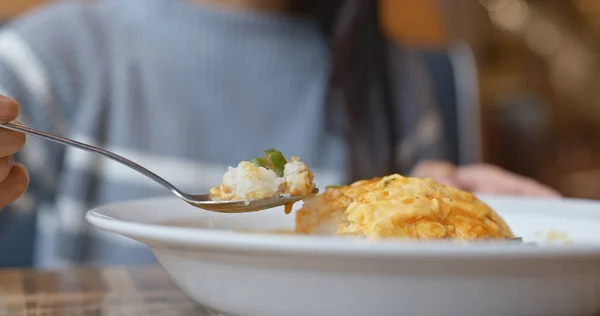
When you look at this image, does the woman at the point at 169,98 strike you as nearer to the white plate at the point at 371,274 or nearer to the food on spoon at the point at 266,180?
the food on spoon at the point at 266,180

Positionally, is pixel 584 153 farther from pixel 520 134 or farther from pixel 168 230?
pixel 168 230

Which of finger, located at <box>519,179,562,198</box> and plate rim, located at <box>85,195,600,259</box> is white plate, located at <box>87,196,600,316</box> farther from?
finger, located at <box>519,179,562,198</box>

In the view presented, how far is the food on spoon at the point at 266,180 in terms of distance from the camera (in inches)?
18.5

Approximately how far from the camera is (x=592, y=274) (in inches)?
12.9

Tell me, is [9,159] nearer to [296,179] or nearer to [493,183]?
[296,179]

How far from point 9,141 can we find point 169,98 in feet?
2.79

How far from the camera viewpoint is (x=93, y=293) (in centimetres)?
54

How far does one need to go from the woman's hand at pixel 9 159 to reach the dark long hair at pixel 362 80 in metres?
0.90

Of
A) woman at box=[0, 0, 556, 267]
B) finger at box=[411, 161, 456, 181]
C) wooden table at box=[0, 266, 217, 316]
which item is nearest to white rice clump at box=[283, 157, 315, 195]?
wooden table at box=[0, 266, 217, 316]

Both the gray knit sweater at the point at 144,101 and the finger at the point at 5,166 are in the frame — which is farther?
the gray knit sweater at the point at 144,101

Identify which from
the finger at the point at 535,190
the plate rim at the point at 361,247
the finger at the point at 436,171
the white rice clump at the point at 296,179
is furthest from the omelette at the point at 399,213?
the finger at the point at 436,171

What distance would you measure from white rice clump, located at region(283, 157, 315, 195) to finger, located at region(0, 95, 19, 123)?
0.20 m

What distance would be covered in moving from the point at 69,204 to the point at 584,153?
10.7ft

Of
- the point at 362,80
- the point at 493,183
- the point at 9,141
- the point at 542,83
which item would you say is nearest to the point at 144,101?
the point at 362,80
